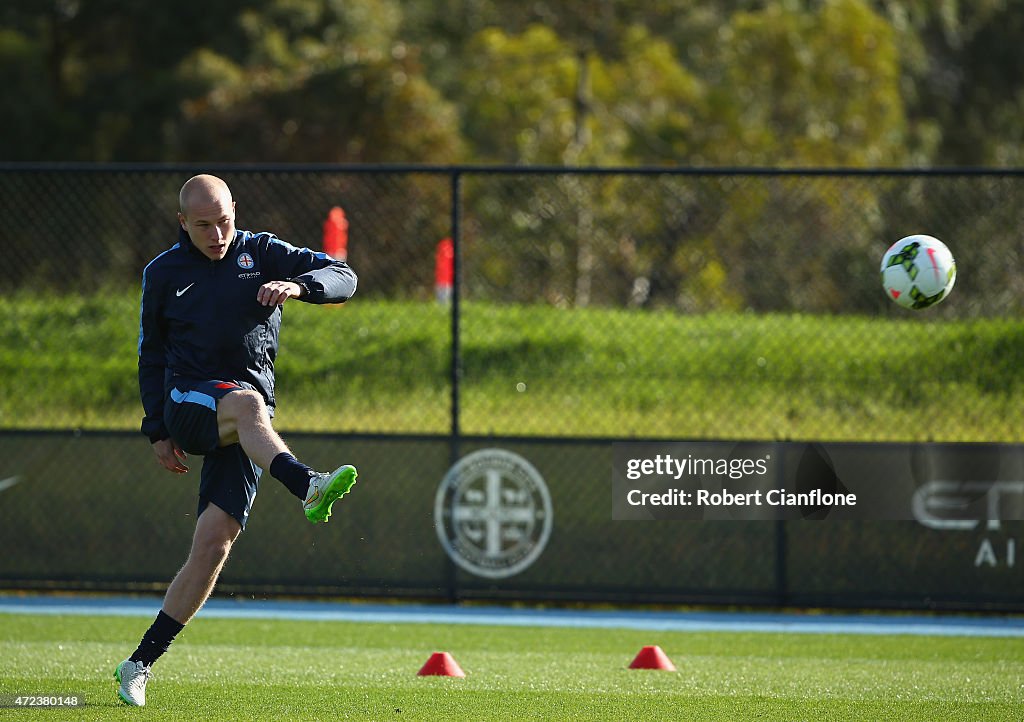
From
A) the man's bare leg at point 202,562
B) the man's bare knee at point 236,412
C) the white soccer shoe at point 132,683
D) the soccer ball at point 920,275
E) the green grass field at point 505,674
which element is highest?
the soccer ball at point 920,275

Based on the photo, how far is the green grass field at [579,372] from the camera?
1105cm

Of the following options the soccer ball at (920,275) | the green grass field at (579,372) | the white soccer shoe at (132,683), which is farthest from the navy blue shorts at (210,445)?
the green grass field at (579,372)

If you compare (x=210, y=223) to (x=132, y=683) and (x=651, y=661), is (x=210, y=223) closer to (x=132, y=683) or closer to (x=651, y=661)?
(x=132, y=683)

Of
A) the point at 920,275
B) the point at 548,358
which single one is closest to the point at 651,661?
the point at 920,275

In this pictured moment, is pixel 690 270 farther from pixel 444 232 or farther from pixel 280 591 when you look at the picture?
pixel 280 591

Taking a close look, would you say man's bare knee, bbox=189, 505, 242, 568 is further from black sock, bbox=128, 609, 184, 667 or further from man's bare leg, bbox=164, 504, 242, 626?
black sock, bbox=128, 609, 184, 667

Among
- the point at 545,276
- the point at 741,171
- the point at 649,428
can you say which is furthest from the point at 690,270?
the point at 741,171

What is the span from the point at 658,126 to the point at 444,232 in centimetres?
1058

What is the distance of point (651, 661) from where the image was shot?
22.7 ft

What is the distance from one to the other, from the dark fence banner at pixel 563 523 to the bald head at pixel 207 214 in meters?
3.83

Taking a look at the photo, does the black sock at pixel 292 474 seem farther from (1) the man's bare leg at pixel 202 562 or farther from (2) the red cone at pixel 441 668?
(2) the red cone at pixel 441 668

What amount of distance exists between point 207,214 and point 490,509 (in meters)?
4.15

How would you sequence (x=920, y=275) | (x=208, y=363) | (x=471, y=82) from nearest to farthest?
(x=208, y=363) < (x=920, y=275) < (x=471, y=82)

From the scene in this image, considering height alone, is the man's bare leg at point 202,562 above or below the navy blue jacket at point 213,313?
below
